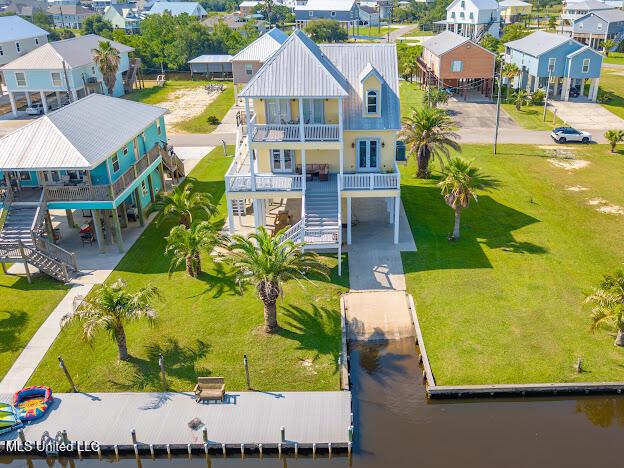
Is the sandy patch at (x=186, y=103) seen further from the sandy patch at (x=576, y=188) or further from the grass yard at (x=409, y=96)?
the sandy patch at (x=576, y=188)

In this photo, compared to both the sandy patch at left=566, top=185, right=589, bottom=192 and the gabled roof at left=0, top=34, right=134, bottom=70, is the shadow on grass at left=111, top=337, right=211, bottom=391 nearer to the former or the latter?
the sandy patch at left=566, top=185, right=589, bottom=192

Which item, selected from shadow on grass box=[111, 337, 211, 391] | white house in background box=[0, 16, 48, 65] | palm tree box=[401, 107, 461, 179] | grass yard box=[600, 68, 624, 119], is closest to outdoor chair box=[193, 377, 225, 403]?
shadow on grass box=[111, 337, 211, 391]

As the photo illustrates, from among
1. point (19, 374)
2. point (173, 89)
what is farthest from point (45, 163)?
point (173, 89)

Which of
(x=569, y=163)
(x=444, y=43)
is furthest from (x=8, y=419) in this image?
(x=444, y=43)

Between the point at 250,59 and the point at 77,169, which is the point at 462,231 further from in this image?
the point at 250,59

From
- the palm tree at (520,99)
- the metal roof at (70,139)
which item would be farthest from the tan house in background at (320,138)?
the palm tree at (520,99)

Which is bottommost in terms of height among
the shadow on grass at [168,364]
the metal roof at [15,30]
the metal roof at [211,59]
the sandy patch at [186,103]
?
the shadow on grass at [168,364]

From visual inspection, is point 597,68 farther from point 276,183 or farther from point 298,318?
point 298,318
